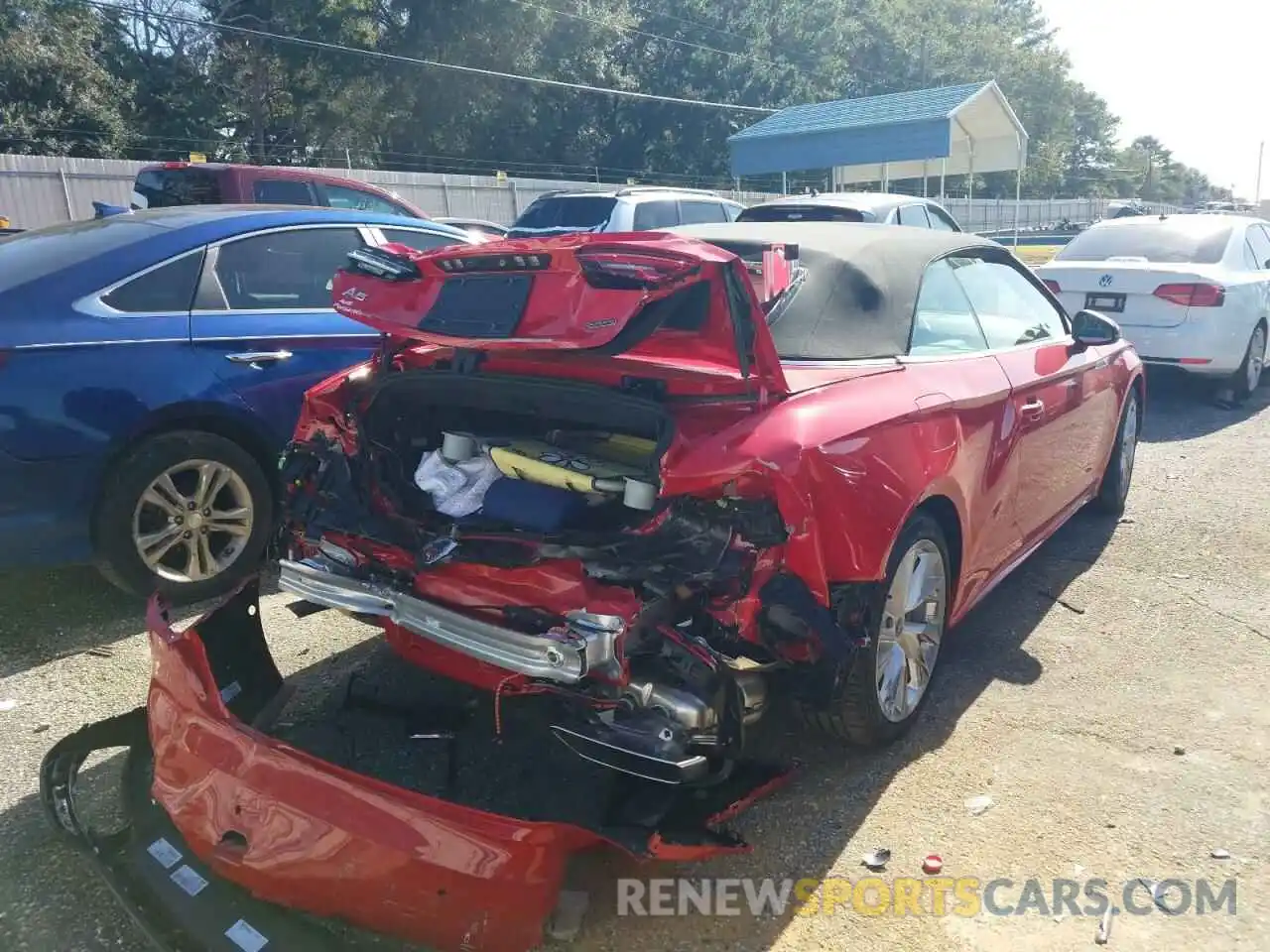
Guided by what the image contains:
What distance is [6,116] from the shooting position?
80.7ft

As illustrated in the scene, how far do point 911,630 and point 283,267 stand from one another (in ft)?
10.8

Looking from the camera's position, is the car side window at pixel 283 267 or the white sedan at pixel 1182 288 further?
the white sedan at pixel 1182 288

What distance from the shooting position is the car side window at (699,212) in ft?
38.5

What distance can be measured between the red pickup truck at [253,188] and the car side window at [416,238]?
4.88 meters

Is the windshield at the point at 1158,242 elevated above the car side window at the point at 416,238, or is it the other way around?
the car side window at the point at 416,238

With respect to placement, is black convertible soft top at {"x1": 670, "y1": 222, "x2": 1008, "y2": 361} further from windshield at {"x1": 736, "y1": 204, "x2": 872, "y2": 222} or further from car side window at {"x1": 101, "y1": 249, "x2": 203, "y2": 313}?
windshield at {"x1": 736, "y1": 204, "x2": 872, "y2": 222}

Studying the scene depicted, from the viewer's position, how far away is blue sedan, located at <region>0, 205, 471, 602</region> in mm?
3699

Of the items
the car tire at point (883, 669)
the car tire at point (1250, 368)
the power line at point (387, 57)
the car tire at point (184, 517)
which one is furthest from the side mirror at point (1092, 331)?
the power line at point (387, 57)

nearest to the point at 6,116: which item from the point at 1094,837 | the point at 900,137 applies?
the point at 900,137

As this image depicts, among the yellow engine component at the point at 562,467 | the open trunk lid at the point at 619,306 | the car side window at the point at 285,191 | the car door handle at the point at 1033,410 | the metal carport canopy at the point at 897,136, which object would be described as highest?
the metal carport canopy at the point at 897,136

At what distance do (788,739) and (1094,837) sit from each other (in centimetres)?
94

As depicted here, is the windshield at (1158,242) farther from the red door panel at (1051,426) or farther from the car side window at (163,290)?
the car side window at (163,290)

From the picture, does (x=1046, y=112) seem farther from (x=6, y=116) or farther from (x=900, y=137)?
(x=6, y=116)

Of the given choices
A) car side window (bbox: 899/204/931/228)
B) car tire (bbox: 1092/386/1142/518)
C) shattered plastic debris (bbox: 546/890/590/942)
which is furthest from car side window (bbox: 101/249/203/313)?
car side window (bbox: 899/204/931/228)
